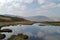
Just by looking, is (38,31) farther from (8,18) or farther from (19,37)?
(8,18)

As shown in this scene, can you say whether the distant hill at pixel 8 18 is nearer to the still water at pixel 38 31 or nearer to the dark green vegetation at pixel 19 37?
the still water at pixel 38 31

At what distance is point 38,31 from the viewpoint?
3621mm

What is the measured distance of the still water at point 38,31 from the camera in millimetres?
3540

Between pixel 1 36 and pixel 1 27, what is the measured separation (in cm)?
25

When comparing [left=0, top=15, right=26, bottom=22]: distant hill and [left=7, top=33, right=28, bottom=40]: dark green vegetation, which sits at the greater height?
[left=0, top=15, right=26, bottom=22]: distant hill

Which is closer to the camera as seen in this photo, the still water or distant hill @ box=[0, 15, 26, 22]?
the still water

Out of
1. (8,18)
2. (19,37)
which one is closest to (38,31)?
(19,37)

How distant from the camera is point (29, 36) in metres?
3.53

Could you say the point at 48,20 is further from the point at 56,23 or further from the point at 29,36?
the point at 29,36

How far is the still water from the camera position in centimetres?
354

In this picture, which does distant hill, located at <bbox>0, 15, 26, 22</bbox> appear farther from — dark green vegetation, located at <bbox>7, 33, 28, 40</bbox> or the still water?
dark green vegetation, located at <bbox>7, 33, 28, 40</bbox>

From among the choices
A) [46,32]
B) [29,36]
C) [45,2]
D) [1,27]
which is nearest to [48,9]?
[45,2]

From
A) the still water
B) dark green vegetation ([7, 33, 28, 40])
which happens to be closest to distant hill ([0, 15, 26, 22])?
the still water

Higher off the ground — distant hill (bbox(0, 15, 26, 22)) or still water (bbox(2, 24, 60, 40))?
distant hill (bbox(0, 15, 26, 22))
